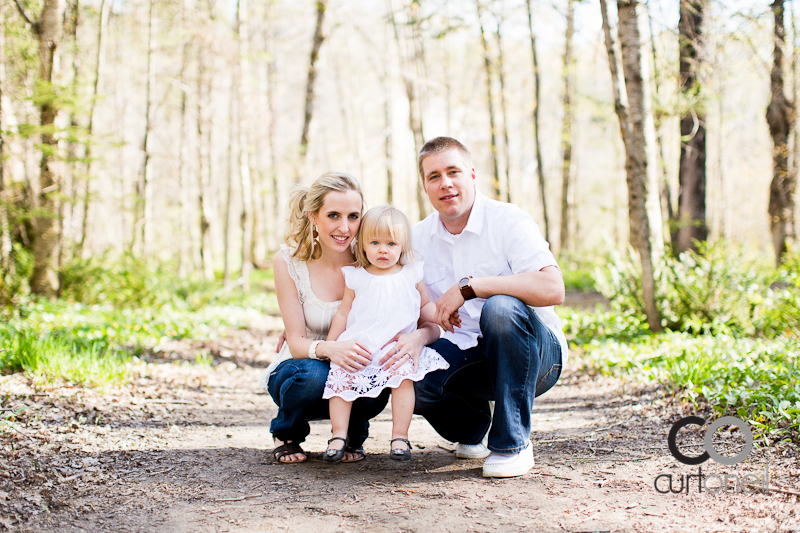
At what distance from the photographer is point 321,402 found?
287cm

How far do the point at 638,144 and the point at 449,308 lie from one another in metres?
3.95

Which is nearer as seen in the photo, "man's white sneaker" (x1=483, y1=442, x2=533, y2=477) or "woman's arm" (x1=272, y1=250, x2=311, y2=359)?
"man's white sneaker" (x1=483, y1=442, x2=533, y2=477)

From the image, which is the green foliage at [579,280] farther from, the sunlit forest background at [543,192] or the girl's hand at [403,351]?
the girl's hand at [403,351]

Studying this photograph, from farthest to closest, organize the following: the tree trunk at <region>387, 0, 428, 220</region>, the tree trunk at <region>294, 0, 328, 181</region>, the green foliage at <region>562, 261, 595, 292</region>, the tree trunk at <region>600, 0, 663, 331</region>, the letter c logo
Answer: the tree trunk at <region>294, 0, 328, 181</region>, the tree trunk at <region>387, 0, 428, 220</region>, the green foliage at <region>562, 261, 595, 292</region>, the tree trunk at <region>600, 0, 663, 331</region>, the letter c logo

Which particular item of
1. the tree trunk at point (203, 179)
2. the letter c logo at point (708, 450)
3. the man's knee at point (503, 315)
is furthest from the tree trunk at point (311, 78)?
the letter c logo at point (708, 450)

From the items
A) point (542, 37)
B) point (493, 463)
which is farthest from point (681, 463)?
point (542, 37)

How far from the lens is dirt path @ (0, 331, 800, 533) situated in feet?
7.00

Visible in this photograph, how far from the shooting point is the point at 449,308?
2.88 metres

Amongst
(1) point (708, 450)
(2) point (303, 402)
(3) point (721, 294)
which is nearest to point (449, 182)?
(2) point (303, 402)

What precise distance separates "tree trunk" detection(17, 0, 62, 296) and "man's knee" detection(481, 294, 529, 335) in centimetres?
625

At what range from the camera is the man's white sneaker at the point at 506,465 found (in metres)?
2.60

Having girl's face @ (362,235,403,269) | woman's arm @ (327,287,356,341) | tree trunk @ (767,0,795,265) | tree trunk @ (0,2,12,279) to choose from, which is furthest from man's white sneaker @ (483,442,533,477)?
tree trunk @ (767,0,795,265)

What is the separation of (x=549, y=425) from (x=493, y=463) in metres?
1.25

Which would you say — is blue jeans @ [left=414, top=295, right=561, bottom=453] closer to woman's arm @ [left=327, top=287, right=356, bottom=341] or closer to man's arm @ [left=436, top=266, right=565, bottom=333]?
man's arm @ [left=436, top=266, right=565, bottom=333]
